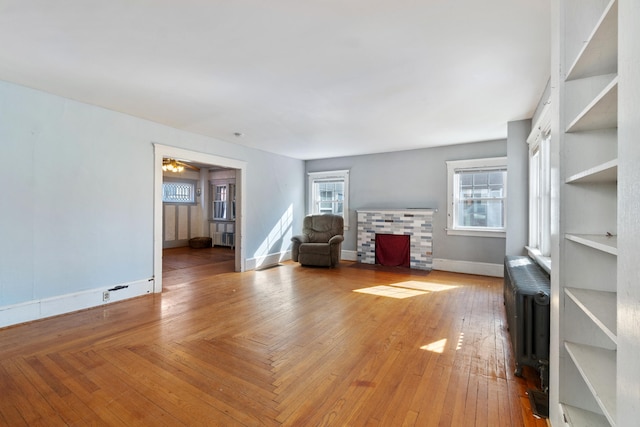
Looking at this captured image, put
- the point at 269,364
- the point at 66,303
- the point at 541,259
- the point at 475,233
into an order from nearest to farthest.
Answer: the point at 269,364 < the point at 541,259 < the point at 66,303 < the point at 475,233

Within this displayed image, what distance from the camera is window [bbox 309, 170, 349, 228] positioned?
6.64 m

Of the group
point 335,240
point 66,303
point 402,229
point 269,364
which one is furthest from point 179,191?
point 269,364

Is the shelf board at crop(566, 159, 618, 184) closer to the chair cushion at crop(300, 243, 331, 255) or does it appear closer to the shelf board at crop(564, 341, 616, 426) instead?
the shelf board at crop(564, 341, 616, 426)

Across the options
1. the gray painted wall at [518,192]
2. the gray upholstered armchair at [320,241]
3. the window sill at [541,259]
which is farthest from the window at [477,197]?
the gray upholstered armchair at [320,241]

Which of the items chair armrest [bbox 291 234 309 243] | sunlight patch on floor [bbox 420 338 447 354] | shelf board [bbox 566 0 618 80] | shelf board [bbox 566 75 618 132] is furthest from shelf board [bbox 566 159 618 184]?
chair armrest [bbox 291 234 309 243]

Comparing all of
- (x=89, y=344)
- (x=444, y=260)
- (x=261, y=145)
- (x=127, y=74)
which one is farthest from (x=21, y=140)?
(x=444, y=260)

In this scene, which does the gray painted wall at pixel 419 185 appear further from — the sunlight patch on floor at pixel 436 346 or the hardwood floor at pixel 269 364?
the sunlight patch on floor at pixel 436 346

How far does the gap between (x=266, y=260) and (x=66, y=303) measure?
Result: 3297mm

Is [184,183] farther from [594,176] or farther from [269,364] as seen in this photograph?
[594,176]

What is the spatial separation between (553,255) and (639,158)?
987mm

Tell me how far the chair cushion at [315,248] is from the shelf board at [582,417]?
14.5 ft

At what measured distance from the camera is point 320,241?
6.21 meters

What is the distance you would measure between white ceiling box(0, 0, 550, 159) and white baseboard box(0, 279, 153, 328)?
87.9 inches

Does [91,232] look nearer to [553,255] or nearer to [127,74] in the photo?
[127,74]
